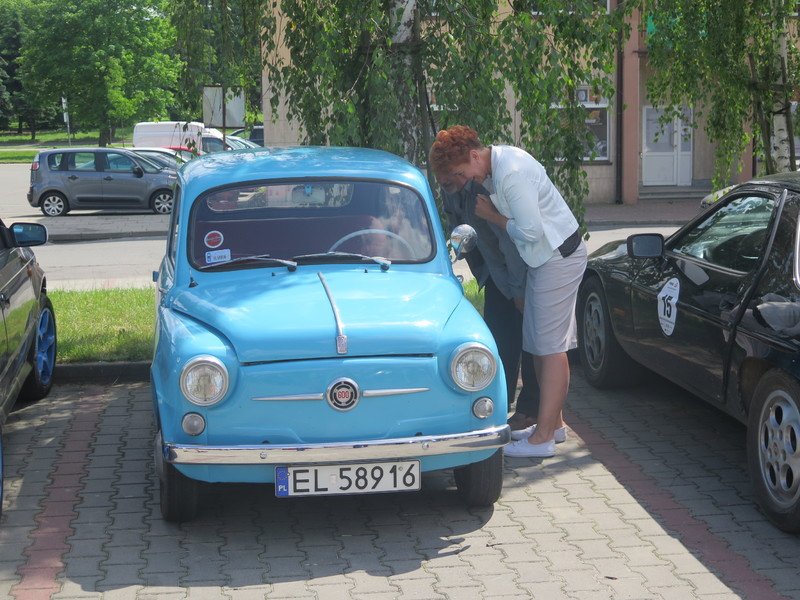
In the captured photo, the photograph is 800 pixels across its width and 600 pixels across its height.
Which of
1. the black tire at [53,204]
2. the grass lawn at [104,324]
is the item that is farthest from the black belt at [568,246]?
the black tire at [53,204]

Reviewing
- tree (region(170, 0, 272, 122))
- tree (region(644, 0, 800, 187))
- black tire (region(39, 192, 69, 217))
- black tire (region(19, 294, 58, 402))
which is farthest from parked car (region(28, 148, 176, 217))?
black tire (region(19, 294, 58, 402))

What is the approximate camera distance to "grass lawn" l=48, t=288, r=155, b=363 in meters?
9.07

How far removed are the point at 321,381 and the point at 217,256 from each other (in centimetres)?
136

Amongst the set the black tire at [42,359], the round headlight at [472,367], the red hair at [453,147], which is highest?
the red hair at [453,147]

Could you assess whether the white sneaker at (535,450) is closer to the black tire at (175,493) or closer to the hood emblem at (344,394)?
the hood emblem at (344,394)

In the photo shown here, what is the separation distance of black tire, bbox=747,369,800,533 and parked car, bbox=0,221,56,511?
3.57m

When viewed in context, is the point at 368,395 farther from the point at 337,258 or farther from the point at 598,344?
the point at 598,344

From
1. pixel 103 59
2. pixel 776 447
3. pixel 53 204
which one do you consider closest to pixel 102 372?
pixel 776 447

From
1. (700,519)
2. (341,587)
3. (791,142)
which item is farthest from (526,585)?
(791,142)

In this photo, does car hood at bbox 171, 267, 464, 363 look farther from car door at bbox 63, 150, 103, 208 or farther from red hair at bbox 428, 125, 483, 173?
car door at bbox 63, 150, 103, 208

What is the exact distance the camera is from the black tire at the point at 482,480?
5.56 meters

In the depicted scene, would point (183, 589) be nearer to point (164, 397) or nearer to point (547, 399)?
point (164, 397)

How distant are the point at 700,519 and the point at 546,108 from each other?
3.83m

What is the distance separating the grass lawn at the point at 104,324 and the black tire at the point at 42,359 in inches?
22.8
